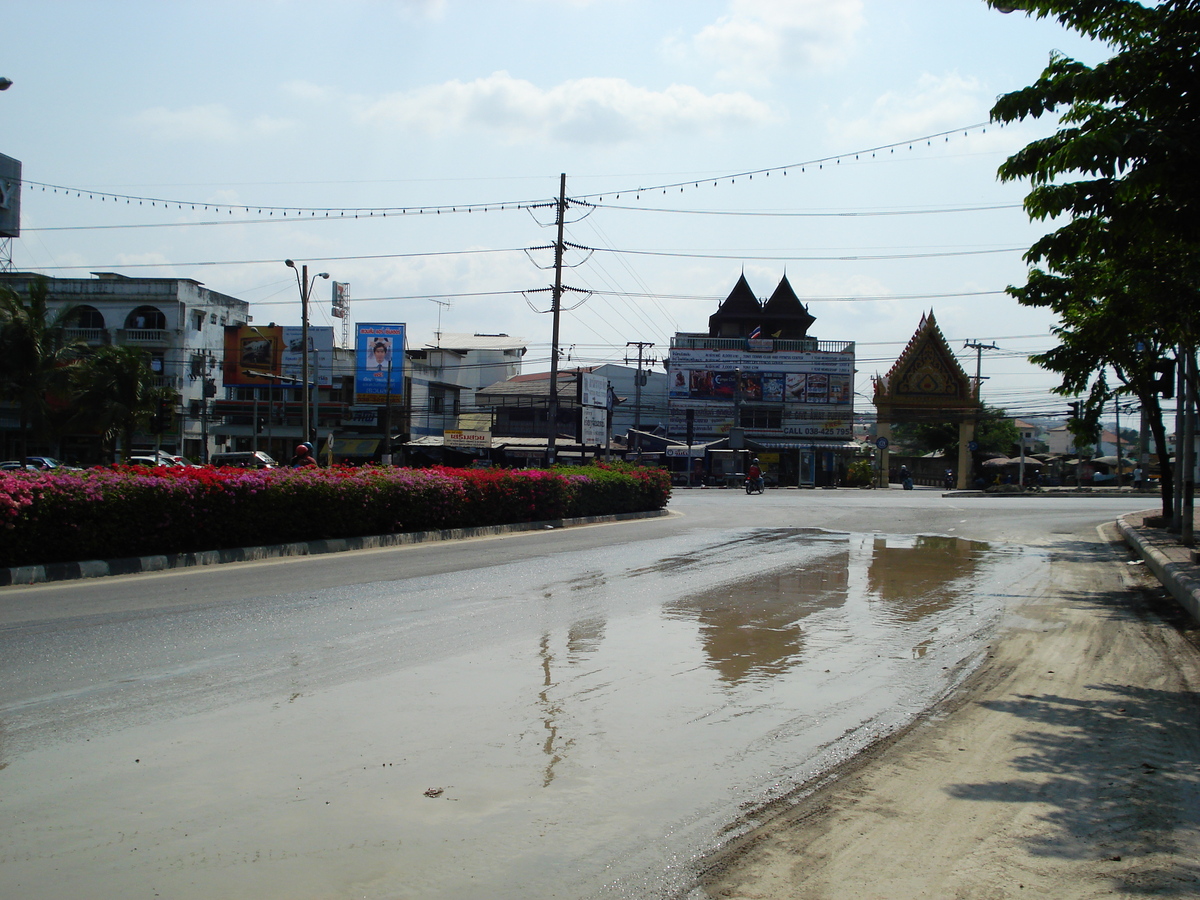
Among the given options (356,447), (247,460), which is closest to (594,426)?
(356,447)

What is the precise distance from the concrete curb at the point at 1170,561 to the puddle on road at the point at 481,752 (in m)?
3.30

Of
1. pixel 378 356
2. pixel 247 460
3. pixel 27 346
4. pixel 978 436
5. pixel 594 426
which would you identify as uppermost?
pixel 378 356

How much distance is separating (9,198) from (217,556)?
24.6m

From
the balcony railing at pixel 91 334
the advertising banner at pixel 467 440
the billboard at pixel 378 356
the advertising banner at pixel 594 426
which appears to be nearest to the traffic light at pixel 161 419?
the advertising banner at pixel 467 440

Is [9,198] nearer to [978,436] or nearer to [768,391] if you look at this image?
[768,391]

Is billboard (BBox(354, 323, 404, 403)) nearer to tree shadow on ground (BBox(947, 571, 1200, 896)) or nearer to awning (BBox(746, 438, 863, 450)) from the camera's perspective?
awning (BBox(746, 438, 863, 450))

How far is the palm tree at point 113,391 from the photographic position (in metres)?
40.9

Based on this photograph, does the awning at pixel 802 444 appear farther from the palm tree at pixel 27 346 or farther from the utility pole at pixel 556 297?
the palm tree at pixel 27 346

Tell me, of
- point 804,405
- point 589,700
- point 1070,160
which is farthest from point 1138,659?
point 804,405

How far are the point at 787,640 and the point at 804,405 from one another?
62101 millimetres

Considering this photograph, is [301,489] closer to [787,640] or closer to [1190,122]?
[787,640]

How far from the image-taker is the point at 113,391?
41.1 metres

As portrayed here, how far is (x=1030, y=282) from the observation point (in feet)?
59.9

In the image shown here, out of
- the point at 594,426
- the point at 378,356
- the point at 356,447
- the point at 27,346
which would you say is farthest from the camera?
the point at 356,447
